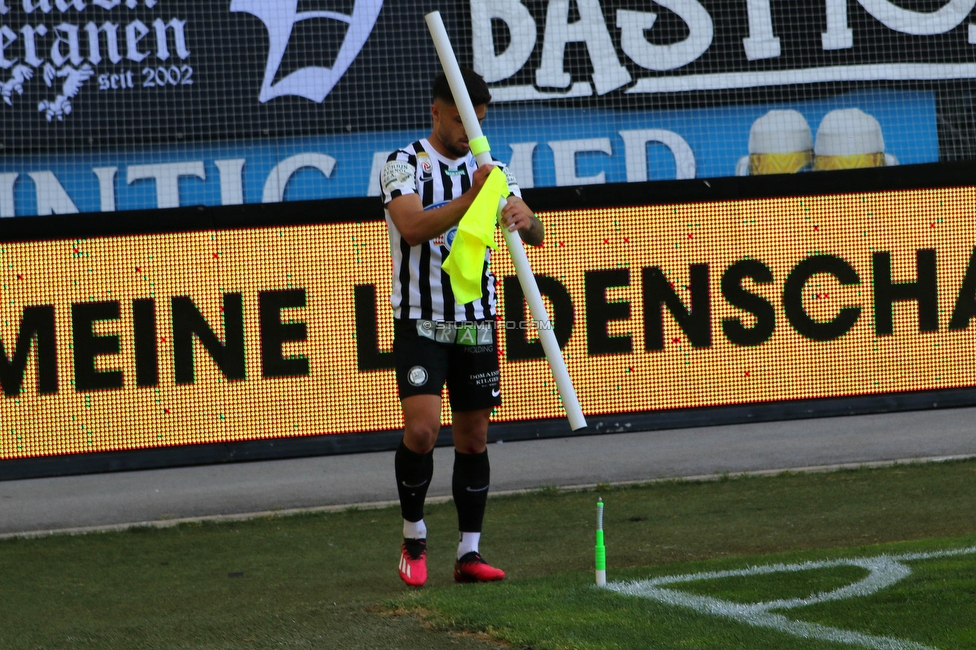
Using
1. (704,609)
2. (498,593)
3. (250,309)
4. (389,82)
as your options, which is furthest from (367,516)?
(389,82)

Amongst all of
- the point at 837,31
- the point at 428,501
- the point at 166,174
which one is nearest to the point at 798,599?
the point at 428,501

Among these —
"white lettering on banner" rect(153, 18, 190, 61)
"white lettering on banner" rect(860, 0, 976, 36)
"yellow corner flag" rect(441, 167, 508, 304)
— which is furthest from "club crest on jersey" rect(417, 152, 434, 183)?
"white lettering on banner" rect(860, 0, 976, 36)

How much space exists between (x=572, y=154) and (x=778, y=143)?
1.76 metres

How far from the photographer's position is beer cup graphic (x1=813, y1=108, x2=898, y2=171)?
11047 mm

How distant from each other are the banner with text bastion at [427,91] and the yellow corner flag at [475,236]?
6649 millimetres

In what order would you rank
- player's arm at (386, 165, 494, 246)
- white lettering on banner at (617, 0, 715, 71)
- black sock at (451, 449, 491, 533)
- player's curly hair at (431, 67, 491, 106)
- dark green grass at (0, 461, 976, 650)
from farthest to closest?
white lettering on banner at (617, 0, 715, 71) → black sock at (451, 449, 491, 533) → player's curly hair at (431, 67, 491, 106) → player's arm at (386, 165, 494, 246) → dark green grass at (0, 461, 976, 650)

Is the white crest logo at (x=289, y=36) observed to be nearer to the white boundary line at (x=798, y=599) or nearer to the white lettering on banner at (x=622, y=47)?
the white lettering on banner at (x=622, y=47)

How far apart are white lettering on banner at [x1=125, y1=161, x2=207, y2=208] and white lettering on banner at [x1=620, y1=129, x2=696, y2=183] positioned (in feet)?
11.8

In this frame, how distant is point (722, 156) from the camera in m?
11.0

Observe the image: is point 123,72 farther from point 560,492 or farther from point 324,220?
point 560,492

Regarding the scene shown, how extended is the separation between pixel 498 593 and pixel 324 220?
310cm

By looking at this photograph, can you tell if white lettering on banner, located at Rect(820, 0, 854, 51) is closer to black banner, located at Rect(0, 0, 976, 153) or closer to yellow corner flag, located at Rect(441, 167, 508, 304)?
black banner, located at Rect(0, 0, 976, 153)

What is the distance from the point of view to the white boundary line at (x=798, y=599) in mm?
3246

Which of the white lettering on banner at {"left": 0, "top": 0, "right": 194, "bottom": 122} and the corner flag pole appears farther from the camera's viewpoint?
the white lettering on banner at {"left": 0, "top": 0, "right": 194, "bottom": 122}
